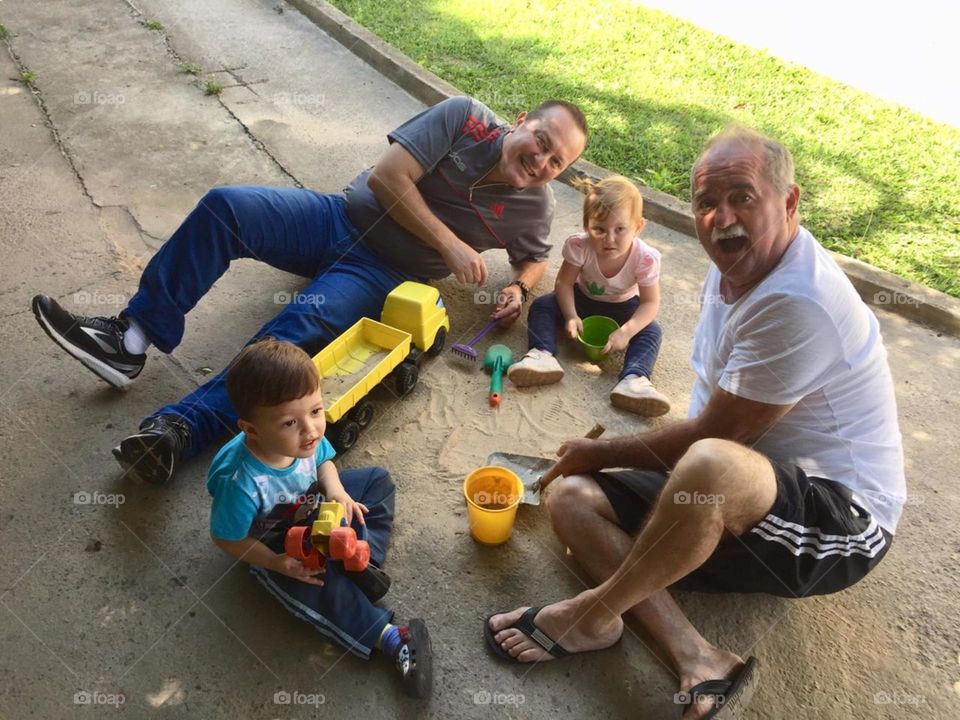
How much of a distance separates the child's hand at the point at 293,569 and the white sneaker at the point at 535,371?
4.32 ft

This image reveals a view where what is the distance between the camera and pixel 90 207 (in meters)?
3.91

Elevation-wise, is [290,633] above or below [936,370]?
below

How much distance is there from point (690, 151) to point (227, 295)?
10.3 feet

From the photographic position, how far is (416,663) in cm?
202

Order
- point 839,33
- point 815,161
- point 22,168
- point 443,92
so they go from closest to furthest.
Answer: point 22,168 < point 815,161 < point 443,92 < point 839,33

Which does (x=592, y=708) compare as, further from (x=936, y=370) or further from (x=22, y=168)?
(x=22, y=168)

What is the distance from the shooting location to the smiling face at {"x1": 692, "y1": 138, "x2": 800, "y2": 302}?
1987 mm

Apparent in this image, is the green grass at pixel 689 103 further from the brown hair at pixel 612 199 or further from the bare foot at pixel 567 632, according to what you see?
the bare foot at pixel 567 632

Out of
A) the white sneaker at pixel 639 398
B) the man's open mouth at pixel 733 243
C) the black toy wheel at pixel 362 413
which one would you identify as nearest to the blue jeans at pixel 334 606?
the black toy wheel at pixel 362 413

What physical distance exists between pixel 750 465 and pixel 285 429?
4.04ft

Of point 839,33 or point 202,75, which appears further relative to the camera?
point 839,33

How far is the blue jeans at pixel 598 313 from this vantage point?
317 cm

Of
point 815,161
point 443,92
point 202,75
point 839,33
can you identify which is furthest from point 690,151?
point 202,75

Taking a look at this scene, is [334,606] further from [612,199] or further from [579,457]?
[612,199]
